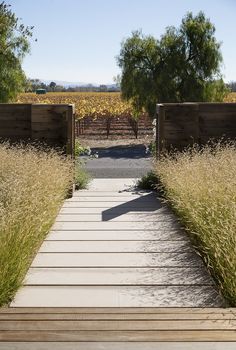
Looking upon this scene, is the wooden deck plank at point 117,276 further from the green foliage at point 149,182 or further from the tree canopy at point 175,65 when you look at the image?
the tree canopy at point 175,65

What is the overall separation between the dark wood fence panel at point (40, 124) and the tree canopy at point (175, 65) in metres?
11.3

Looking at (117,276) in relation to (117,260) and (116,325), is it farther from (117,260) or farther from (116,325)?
(116,325)

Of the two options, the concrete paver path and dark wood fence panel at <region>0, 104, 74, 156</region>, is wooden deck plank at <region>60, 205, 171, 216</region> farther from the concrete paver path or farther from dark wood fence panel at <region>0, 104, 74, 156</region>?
dark wood fence panel at <region>0, 104, 74, 156</region>

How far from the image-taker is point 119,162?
47.9 ft

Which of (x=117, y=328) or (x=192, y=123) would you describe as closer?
(x=117, y=328)

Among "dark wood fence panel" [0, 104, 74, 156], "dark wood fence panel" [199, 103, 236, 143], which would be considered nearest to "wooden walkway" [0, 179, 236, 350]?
"dark wood fence panel" [0, 104, 74, 156]

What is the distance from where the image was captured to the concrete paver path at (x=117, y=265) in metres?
3.62

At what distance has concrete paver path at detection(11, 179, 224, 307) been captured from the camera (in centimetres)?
362

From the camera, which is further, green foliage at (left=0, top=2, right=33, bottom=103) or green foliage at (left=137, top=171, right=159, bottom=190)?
green foliage at (left=0, top=2, right=33, bottom=103)

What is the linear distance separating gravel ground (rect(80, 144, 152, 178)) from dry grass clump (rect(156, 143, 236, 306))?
11.1ft

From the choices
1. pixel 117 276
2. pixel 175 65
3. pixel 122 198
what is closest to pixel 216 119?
pixel 122 198

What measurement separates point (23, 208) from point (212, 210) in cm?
173

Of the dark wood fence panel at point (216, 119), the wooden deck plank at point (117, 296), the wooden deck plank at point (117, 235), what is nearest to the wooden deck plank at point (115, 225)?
the wooden deck plank at point (117, 235)

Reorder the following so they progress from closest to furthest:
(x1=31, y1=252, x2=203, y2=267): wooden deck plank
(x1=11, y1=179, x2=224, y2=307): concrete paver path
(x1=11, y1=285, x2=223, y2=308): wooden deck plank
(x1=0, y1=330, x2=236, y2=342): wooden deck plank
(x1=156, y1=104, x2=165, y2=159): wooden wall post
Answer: (x1=0, y1=330, x2=236, y2=342): wooden deck plank, (x1=11, y1=285, x2=223, y2=308): wooden deck plank, (x1=11, y1=179, x2=224, y2=307): concrete paver path, (x1=31, y1=252, x2=203, y2=267): wooden deck plank, (x1=156, y1=104, x2=165, y2=159): wooden wall post
